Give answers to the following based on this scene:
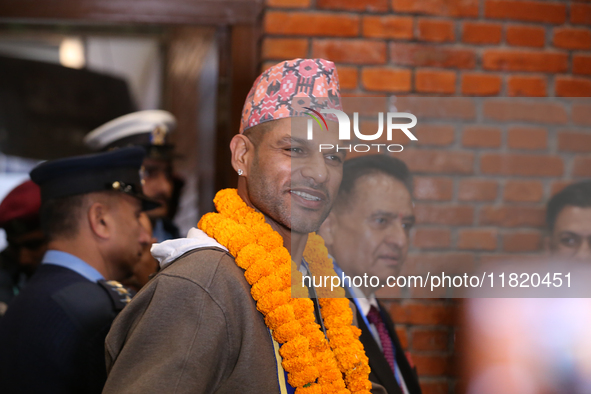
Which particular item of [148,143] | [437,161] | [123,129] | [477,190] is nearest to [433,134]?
[437,161]

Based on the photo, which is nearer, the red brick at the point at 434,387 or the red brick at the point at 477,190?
the red brick at the point at 477,190

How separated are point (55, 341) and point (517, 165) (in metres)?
1.60

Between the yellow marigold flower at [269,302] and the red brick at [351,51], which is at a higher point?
the red brick at [351,51]

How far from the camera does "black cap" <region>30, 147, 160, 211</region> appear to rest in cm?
210

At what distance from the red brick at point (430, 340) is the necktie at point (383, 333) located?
0.15 m

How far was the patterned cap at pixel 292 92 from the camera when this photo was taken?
1425 mm

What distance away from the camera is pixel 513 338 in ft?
5.16

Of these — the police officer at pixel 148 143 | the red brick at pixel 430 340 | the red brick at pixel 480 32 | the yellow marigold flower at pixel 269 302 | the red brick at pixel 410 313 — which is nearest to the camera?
the yellow marigold flower at pixel 269 302

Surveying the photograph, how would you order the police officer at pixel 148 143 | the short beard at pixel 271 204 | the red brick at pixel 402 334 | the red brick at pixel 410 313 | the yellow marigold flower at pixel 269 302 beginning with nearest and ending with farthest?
1. the yellow marigold flower at pixel 269 302
2. the short beard at pixel 271 204
3. the red brick at pixel 410 313
4. the red brick at pixel 402 334
5. the police officer at pixel 148 143

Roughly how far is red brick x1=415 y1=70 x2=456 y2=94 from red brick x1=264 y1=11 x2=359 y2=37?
335 millimetres

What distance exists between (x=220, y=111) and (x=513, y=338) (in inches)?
71.5

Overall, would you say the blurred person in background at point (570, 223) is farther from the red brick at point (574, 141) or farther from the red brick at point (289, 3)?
the red brick at point (289, 3)

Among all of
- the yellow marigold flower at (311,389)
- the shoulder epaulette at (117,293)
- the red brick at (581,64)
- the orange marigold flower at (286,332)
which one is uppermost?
the red brick at (581,64)

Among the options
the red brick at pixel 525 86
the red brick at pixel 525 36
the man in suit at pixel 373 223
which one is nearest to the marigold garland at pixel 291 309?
the man in suit at pixel 373 223
